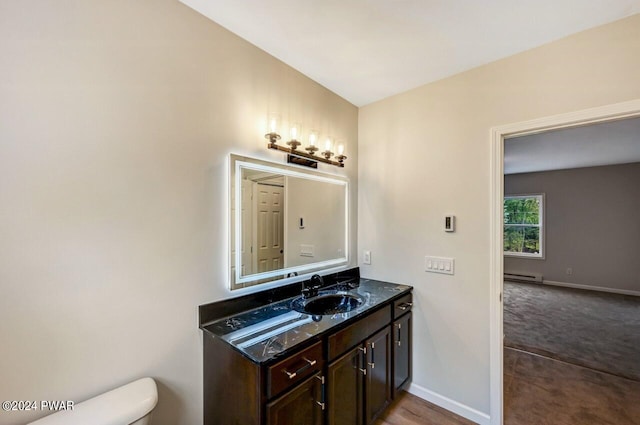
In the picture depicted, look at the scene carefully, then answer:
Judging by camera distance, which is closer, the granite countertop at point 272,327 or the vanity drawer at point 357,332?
the granite countertop at point 272,327

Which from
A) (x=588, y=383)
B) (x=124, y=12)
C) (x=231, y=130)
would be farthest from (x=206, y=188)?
(x=588, y=383)

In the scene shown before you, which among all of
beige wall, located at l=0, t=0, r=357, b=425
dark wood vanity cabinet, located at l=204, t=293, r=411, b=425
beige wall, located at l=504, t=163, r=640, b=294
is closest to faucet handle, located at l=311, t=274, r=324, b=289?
dark wood vanity cabinet, located at l=204, t=293, r=411, b=425

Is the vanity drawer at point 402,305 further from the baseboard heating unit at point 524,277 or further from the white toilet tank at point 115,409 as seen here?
the baseboard heating unit at point 524,277

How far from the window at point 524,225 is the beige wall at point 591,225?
14 cm

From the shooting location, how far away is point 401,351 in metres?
2.06

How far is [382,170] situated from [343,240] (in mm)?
765

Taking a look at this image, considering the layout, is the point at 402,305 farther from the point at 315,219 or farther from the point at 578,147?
the point at 578,147

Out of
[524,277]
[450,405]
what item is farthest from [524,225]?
[450,405]

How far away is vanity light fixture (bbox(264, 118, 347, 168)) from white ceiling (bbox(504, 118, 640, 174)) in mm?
2262

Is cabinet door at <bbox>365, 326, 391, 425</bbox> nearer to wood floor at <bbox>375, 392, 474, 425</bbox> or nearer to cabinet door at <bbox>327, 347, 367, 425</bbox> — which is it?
cabinet door at <bbox>327, 347, 367, 425</bbox>

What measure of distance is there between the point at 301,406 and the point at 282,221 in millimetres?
1150

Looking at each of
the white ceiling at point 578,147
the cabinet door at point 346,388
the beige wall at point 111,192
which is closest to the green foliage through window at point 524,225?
the white ceiling at point 578,147

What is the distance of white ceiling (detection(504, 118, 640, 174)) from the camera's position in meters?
3.21

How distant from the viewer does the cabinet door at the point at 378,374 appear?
1.70 m
